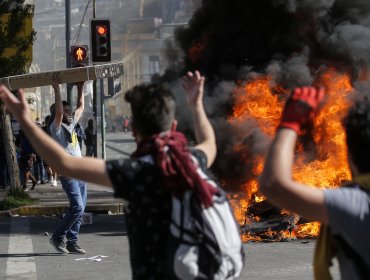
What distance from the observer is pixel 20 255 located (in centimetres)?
1093

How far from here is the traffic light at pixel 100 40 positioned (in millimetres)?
21016

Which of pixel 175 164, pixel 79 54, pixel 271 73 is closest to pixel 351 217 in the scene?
pixel 175 164

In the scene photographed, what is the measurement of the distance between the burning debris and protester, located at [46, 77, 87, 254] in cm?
222

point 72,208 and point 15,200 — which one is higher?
point 72,208

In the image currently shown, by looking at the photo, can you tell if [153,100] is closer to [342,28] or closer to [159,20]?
[342,28]

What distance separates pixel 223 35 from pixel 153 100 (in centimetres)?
1062

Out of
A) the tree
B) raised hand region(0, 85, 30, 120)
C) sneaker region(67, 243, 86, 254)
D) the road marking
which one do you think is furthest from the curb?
raised hand region(0, 85, 30, 120)

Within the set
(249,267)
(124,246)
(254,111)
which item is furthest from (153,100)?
(254,111)

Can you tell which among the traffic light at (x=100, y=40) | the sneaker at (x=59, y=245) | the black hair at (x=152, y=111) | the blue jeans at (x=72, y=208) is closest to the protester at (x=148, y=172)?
the black hair at (x=152, y=111)

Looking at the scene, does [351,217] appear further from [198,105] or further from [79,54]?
[79,54]

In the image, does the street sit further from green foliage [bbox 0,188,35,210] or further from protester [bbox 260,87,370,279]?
protester [bbox 260,87,370,279]

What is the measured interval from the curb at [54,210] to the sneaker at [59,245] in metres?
5.18

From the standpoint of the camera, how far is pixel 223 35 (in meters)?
14.8

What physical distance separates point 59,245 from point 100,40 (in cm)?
1085
